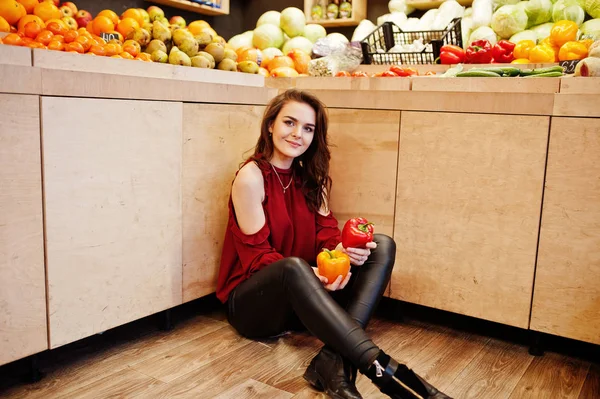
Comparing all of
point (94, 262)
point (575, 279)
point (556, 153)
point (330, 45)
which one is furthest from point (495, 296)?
point (330, 45)

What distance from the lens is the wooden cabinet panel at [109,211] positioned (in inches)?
69.9

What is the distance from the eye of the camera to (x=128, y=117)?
1.95 m

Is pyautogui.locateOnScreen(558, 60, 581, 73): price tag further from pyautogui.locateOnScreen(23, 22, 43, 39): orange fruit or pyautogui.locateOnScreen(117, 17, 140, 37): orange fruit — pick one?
pyautogui.locateOnScreen(23, 22, 43, 39): orange fruit

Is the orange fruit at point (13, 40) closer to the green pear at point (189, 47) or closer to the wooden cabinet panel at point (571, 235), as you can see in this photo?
the green pear at point (189, 47)

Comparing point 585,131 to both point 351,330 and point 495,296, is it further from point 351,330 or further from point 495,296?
point 351,330

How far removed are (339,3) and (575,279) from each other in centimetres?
285

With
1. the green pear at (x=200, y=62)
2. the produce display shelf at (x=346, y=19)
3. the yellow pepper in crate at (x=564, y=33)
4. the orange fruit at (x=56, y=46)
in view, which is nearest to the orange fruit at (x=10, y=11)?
the orange fruit at (x=56, y=46)

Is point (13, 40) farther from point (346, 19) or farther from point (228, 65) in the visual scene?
point (346, 19)

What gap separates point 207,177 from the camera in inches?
90.0

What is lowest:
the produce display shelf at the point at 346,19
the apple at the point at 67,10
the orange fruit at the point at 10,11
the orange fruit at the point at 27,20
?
the orange fruit at the point at 27,20

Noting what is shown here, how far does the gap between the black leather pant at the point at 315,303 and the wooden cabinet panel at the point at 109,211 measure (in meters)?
0.32

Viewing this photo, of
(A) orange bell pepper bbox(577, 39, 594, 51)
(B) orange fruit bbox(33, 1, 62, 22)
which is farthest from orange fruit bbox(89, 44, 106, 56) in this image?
(A) orange bell pepper bbox(577, 39, 594, 51)

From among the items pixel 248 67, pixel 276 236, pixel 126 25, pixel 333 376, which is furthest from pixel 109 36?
pixel 333 376

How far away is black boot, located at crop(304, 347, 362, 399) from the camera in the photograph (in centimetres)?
172
